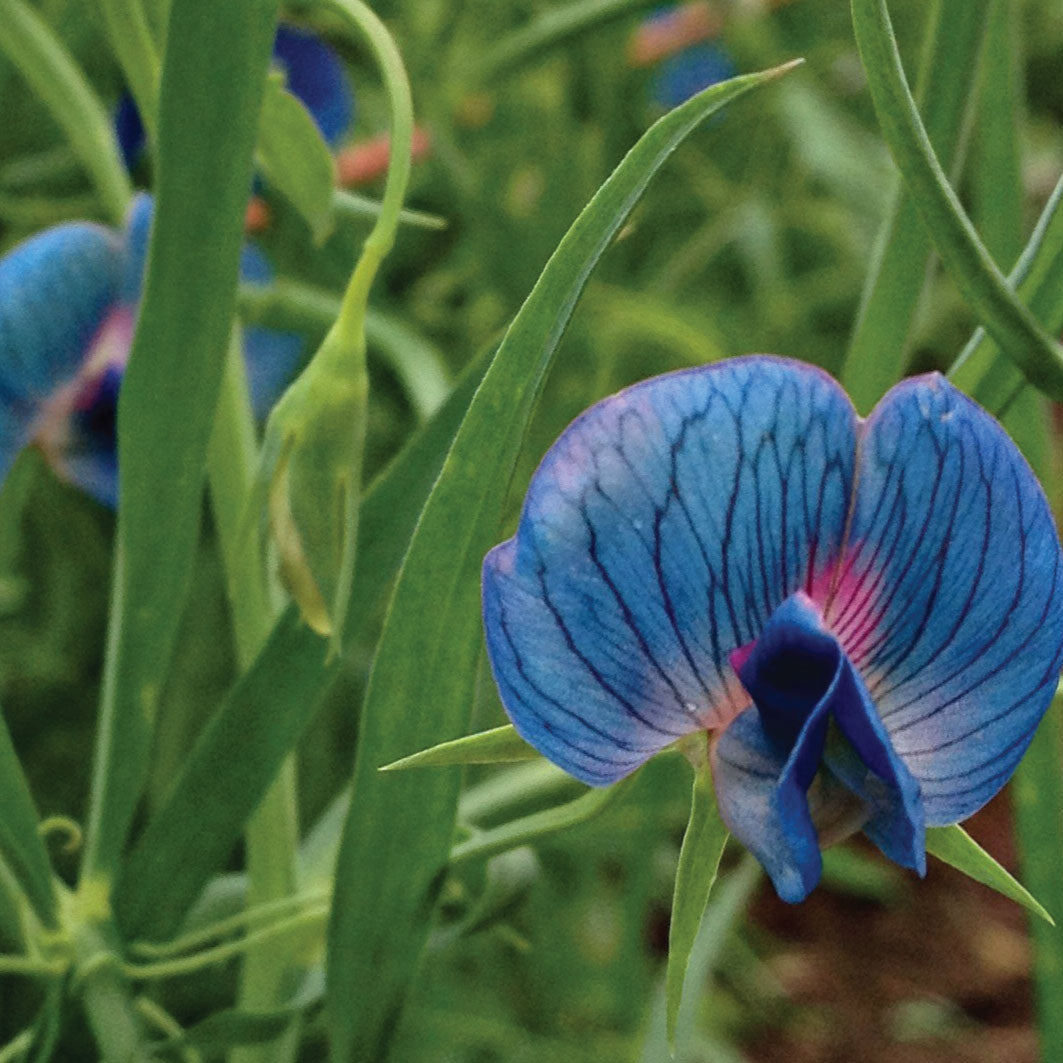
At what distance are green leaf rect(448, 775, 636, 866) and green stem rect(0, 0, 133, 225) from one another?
0.27 metres

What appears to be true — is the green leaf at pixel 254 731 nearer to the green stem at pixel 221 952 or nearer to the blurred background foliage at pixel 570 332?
the green stem at pixel 221 952

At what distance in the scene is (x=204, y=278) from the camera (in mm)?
421

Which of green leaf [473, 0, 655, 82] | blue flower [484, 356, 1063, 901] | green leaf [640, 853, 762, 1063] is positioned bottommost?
green leaf [640, 853, 762, 1063]

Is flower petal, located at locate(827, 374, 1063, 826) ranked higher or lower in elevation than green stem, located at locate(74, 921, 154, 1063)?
higher

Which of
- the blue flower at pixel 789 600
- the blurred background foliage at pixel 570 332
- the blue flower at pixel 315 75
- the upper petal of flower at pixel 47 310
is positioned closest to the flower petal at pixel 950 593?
the blue flower at pixel 789 600

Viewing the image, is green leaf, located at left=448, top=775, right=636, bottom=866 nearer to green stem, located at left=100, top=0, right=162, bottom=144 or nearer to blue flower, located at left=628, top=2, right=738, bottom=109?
green stem, located at left=100, top=0, right=162, bottom=144

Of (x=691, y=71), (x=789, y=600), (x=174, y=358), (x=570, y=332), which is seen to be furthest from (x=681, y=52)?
(x=789, y=600)

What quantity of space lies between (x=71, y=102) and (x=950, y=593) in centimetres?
37

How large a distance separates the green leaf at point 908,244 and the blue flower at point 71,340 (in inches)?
9.6

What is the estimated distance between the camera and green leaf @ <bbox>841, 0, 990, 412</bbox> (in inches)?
16.4

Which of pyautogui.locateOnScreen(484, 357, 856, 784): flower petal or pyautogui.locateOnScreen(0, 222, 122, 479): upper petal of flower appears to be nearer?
pyautogui.locateOnScreen(484, 357, 856, 784): flower petal

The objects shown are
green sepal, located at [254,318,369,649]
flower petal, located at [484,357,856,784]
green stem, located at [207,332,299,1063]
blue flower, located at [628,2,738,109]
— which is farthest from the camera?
blue flower, located at [628,2,738,109]

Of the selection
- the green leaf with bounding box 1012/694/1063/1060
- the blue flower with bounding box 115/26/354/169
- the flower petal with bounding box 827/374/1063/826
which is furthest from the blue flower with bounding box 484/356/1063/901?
the blue flower with bounding box 115/26/354/169

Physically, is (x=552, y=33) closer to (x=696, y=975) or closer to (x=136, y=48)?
(x=136, y=48)
